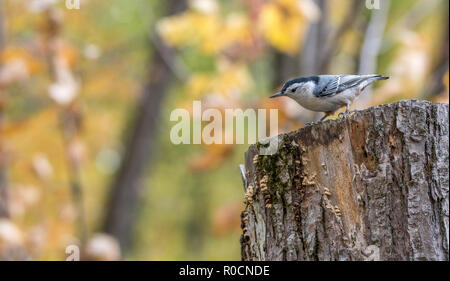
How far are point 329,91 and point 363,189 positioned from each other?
3.03ft

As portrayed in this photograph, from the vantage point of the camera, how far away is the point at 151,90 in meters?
8.75

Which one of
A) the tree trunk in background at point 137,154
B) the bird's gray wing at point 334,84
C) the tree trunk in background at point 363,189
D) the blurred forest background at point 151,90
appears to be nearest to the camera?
the tree trunk in background at point 363,189

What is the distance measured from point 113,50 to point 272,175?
24.7 feet

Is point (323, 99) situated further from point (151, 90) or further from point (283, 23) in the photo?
point (151, 90)

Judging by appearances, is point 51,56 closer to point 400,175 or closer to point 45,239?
point 45,239

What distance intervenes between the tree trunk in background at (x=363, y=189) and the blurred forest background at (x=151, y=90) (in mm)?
1888

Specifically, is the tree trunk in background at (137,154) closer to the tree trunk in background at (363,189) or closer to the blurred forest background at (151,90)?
the blurred forest background at (151,90)

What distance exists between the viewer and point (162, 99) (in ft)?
28.8

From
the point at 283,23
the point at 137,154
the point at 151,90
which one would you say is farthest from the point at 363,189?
the point at 151,90

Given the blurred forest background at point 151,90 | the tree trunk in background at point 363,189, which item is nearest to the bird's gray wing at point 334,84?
the tree trunk in background at point 363,189

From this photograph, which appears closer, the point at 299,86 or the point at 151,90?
the point at 299,86

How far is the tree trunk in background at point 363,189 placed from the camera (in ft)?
6.72

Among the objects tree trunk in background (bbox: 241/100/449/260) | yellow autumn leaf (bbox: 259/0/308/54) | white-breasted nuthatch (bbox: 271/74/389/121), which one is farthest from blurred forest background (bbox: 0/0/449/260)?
tree trunk in background (bbox: 241/100/449/260)
